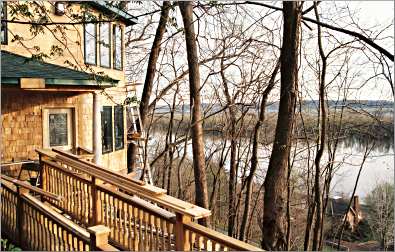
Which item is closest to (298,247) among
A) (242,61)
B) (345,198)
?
(345,198)

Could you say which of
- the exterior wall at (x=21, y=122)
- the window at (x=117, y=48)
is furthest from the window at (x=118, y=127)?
the exterior wall at (x=21, y=122)

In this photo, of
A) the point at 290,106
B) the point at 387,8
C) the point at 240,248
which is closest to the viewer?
the point at 240,248

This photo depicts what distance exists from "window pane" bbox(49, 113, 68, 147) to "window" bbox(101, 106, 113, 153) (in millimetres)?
1298

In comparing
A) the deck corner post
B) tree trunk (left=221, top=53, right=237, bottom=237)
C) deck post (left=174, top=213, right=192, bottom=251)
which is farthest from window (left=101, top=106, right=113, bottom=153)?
deck post (left=174, top=213, right=192, bottom=251)

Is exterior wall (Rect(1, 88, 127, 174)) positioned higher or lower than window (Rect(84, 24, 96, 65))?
lower

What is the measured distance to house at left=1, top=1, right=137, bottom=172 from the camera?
491 cm

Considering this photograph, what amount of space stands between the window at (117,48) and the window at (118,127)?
1.05m

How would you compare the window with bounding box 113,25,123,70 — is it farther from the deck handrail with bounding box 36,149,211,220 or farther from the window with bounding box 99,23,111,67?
the deck handrail with bounding box 36,149,211,220

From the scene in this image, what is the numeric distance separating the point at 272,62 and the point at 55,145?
6.04 meters

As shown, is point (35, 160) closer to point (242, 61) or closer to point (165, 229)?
point (165, 229)

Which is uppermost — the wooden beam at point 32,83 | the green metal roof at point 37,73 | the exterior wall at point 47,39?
the exterior wall at point 47,39

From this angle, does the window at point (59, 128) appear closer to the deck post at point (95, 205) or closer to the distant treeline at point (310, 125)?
the deck post at point (95, 205)

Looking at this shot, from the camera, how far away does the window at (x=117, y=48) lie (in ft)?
28.6

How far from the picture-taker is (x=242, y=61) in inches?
416
